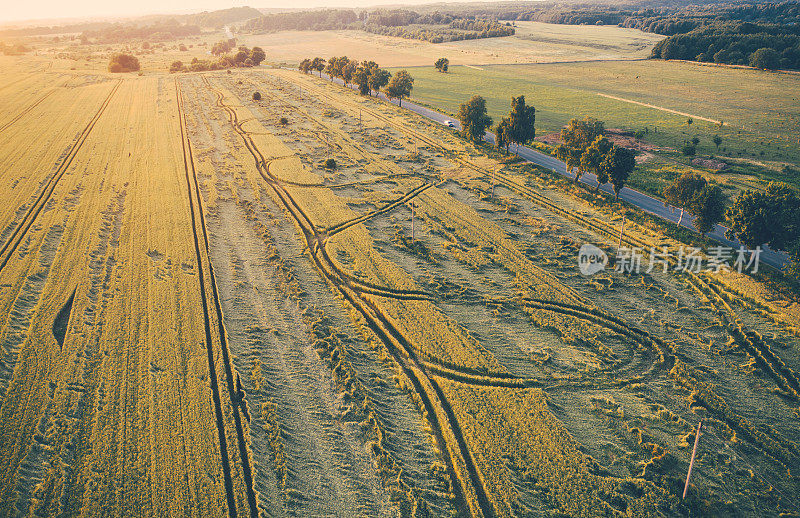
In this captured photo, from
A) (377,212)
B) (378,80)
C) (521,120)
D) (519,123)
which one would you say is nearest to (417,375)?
(377,212)

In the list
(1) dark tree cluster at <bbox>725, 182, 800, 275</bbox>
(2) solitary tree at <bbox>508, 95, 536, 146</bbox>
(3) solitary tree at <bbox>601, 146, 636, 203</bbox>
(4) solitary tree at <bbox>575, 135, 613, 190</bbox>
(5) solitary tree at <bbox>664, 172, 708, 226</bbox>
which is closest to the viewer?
(1) dark tree cluster at <bbox>725, 182, 800, 275</bbox>

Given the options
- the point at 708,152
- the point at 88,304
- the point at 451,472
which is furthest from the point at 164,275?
the point at 708,152

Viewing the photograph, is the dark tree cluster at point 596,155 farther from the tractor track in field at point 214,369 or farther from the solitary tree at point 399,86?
the solitary tree at point 399,86

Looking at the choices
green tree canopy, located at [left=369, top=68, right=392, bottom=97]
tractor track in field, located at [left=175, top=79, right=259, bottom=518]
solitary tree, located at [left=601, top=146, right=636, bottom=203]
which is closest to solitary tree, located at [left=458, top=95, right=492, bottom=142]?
solitary tree, located at [left=601, top=146, right=636, bottom=203]

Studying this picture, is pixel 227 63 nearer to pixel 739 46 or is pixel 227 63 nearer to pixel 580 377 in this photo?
pixel 739 46

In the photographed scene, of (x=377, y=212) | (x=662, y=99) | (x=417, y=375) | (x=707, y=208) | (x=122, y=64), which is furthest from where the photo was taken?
(x=122, y=64)

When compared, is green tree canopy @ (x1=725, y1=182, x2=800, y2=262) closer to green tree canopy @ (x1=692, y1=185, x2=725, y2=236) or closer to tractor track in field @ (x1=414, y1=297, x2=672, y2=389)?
green tree canopy @ (x1=692, y1=185, x2=725, y2=236)

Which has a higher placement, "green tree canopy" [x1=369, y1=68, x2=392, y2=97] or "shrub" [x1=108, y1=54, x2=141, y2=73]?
"shrub" [x1=108, y1=54, x2=141, y2=73]

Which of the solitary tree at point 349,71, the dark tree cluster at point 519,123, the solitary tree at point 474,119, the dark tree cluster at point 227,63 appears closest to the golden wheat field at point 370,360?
the dark tree cluster at point 519,123
